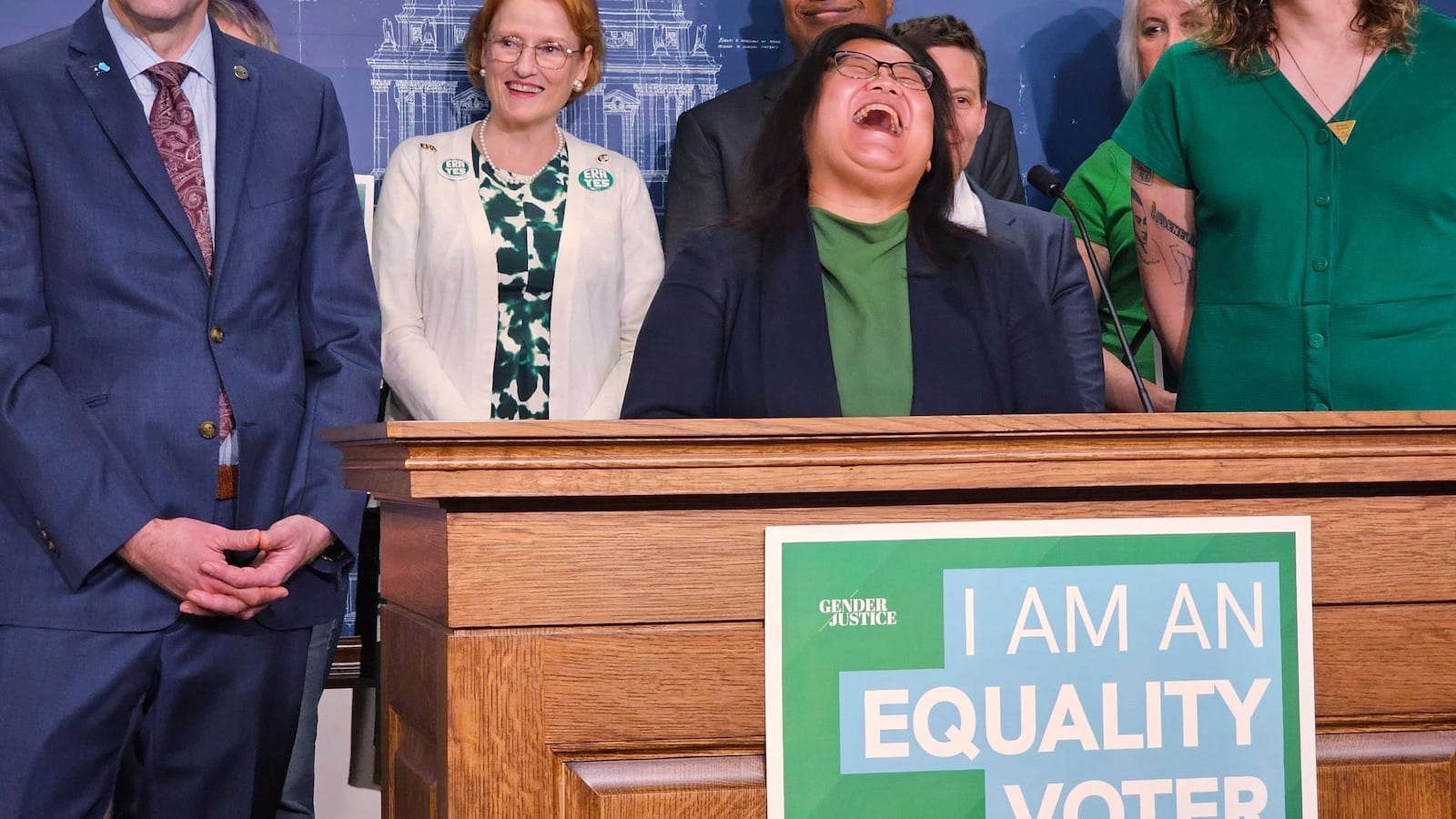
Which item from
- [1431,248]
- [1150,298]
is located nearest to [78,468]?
[1150,298]

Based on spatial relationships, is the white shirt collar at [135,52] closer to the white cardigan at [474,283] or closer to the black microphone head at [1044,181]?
the white cardigan at [474,283]

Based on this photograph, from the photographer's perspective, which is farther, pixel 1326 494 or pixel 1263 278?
pixel 1263 278

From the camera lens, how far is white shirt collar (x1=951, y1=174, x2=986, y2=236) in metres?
2.57

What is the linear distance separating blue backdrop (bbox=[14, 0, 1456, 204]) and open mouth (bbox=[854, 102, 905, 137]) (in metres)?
1.31

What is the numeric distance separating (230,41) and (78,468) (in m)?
0.65

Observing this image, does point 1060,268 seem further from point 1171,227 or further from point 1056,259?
point 1171,227

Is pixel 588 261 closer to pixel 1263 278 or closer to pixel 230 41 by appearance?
pixel 230 41

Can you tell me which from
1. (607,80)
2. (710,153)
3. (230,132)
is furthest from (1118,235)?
(230,132)

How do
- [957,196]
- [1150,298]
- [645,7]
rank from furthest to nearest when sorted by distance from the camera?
[645,7], [957,196], [1150,298]

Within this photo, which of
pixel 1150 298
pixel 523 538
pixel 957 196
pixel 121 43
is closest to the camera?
pixel 523 538

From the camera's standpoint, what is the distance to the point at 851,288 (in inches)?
71.2

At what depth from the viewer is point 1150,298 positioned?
2283 millimetres

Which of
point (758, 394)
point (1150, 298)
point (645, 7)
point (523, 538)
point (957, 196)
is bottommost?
point (523, 538)

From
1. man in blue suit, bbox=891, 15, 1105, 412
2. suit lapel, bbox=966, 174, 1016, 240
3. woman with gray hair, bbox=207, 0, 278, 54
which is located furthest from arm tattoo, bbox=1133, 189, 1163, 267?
woman with gray hair, bbox=207, 0, 278, 54
